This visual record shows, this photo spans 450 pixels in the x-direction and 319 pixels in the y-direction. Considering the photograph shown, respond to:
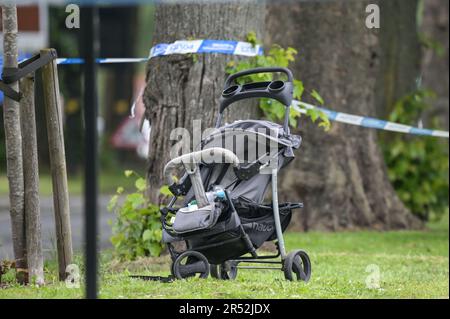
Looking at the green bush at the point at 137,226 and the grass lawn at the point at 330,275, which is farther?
the green bush at the point at 137,226

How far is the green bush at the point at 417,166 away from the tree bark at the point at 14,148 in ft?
24.9

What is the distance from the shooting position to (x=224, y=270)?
289 inches

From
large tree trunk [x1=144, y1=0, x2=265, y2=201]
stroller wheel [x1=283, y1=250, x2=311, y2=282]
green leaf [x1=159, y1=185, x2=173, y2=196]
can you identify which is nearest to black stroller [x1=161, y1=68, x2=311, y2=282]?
stroller wheel [x1=283, y1=250, x2=311, y2=282]

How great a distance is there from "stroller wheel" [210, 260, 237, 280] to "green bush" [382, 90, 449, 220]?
6.75m

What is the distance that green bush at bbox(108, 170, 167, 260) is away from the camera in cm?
887

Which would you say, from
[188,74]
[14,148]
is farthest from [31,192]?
[188,74]

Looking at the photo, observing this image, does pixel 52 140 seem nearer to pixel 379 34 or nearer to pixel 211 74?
pixel 211 74

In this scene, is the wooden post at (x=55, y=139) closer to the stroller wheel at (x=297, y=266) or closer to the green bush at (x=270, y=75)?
the stroller wheel at (x=297, y=266)

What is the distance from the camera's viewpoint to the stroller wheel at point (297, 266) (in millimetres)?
6969

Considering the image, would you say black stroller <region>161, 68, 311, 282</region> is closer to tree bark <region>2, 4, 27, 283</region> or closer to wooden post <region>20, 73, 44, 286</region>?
wooden post <region>20, 73, 44, 286</region>

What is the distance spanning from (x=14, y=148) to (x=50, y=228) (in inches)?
220

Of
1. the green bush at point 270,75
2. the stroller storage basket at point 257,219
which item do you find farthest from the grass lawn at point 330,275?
the green bush at point 270,75

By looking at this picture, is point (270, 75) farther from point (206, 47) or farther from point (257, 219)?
point (257, 219)

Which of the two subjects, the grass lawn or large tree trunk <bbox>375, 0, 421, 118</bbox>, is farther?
large tree trunk <bbox>375, 0, 421, 118</bbox>
